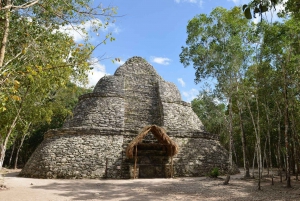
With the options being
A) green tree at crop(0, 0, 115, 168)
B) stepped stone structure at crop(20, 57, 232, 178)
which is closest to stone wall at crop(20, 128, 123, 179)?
stepped stone structure at crop(20, 57, 232, 178)

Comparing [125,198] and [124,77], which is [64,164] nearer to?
[125,198]

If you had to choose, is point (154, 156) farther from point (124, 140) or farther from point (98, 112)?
point (98, 112)

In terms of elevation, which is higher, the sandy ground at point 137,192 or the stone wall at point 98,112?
the stone wall at point 98,112

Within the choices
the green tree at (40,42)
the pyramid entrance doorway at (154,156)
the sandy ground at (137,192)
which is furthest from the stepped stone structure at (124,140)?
the green tree at (40,42)

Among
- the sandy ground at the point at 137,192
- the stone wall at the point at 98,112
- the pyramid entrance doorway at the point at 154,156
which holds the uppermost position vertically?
the stone wall at the point at 98,112

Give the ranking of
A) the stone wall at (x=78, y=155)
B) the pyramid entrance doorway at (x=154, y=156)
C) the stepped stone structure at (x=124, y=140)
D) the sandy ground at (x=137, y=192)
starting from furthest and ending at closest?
the pyramid entrance doorway at (x=154, y=156) < the stepped stone structure at (x=124, y=140) < the stone wall at (x=78, y=155) < the sandy ground at (x=137, y=192)

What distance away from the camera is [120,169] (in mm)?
10773

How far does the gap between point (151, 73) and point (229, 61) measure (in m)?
7.76

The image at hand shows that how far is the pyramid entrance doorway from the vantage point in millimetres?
10766

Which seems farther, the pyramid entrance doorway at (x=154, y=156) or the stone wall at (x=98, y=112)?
the stone wall at (x=98, y=112)

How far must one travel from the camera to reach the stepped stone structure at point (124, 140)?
1045 cm

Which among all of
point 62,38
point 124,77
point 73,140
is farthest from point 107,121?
point 62,38

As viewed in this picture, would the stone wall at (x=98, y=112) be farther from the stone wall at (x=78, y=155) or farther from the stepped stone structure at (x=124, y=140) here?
the stone wall at (x=78, y=155)

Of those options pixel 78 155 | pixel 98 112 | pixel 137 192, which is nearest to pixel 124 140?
pixel 78 155
